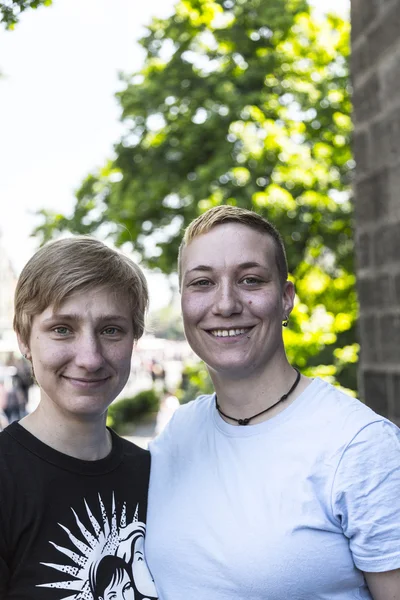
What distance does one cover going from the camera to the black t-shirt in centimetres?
182

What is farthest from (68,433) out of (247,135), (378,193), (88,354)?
(247,135)

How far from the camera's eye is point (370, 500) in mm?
1835

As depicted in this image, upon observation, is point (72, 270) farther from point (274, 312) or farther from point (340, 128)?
point (340, 128)

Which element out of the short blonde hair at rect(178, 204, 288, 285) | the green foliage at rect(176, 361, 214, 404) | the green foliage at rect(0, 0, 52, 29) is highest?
the green foliage at rect(0, 0, 52, 29)

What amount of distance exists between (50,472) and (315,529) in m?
0.69

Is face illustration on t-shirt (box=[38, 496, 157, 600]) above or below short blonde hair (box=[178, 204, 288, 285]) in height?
below

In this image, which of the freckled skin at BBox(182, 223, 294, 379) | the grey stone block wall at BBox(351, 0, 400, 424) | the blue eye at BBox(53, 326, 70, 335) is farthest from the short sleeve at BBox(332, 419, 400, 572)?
the grey stone block wall at BBox(351, 0, 400, 424)

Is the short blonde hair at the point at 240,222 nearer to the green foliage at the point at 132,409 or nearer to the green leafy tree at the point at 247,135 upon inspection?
the green leafy tree at the point at 247,135

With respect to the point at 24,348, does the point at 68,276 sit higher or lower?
higher

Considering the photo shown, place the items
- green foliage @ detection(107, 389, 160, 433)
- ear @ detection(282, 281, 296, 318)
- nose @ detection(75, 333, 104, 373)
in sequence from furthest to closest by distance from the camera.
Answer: green foliage @ detection(107, 389, 160, 433)
ear @ detection(282, 281, 296, 318)
nose @ detection(75, 333, 104, 373)

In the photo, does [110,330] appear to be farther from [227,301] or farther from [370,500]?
[370,500]

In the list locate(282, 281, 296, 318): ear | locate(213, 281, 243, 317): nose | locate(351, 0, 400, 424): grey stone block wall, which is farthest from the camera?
locate(351, 0, 400, 424): grey stone block wall

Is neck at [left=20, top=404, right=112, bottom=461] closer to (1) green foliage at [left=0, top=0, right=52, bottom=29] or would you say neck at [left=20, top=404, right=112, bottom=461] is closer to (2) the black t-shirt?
(2) the black t-shirt

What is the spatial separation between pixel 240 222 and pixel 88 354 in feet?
1.92
